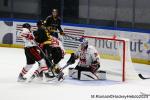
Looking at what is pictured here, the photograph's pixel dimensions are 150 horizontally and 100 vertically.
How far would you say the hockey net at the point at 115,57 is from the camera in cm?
1059

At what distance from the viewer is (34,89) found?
9508 mm

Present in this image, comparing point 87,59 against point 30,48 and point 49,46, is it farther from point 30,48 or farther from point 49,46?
point 30,48

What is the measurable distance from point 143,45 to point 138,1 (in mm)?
2710

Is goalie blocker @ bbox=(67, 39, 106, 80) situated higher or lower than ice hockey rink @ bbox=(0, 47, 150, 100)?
higher

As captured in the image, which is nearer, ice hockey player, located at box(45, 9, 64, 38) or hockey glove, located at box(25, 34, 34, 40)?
hockey glove, located at box(25, 34, 34, 40)

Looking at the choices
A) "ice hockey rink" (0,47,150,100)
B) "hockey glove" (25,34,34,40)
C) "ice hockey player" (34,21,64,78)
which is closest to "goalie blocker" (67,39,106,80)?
"ice hockey rink" (0,47,150,100)

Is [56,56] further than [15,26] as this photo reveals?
No

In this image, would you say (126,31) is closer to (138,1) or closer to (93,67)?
(138,1)

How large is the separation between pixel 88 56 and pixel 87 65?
19 centimetres

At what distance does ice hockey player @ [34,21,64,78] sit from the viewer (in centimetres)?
1022

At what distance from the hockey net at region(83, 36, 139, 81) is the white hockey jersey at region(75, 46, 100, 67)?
1.86ft

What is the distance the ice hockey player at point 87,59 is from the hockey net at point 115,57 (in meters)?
0.55

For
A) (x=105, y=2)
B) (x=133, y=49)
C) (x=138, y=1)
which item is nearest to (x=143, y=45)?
(x=133, y=49)

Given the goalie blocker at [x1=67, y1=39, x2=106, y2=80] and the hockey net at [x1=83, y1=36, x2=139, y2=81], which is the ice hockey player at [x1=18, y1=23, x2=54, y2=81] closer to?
the goalie blocker at [x1=67, y1=39, x2=106, y2=80]
